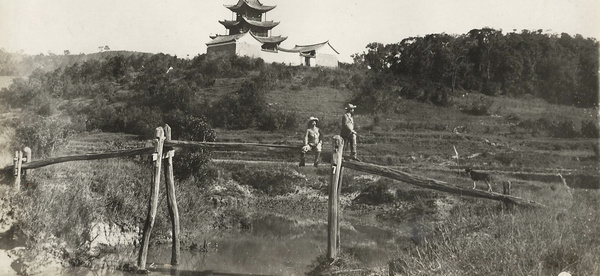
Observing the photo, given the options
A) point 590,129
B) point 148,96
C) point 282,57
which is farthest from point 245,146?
point 282,57

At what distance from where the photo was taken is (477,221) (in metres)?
8.22

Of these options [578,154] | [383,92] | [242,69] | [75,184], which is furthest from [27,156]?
[242,69]

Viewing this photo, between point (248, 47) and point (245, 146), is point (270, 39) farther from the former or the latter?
point (245, 146)

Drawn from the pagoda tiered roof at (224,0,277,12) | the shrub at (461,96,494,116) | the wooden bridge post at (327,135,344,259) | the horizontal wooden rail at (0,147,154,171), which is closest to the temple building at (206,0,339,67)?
the pagoda tiered roof at (224,0,277,12)

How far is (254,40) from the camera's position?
4862 cm

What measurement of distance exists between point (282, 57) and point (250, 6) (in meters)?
6.07

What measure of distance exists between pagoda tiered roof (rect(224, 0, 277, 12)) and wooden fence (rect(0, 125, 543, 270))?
39.4m

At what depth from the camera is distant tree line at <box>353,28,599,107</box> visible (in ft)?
117

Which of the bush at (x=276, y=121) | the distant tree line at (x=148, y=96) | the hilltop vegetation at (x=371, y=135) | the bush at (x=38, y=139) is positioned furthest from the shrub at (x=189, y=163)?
the bush at (x=276, y=121)

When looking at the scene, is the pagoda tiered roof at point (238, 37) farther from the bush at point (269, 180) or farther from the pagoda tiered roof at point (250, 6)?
the bush at point (269, 180)

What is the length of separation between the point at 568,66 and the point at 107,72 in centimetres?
3253

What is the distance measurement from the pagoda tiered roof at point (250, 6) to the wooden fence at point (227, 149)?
3936 centimetres

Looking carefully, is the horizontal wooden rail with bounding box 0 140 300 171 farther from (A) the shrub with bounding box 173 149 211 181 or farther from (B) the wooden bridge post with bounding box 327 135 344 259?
(A) the shrub with bounding box 173 149 211 181

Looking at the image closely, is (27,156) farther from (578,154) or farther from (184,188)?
(578,154)
